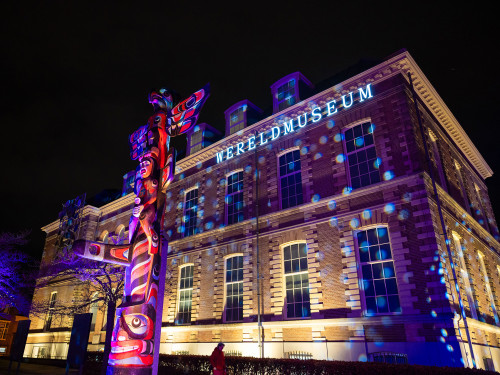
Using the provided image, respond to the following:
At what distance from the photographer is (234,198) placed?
21812mm

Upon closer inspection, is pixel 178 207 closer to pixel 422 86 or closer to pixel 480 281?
pixel 422 86

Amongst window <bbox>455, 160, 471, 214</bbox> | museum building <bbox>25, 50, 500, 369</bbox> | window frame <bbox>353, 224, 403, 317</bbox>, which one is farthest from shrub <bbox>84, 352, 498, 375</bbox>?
window <bbox>455, 160, 471, 214</bbox>

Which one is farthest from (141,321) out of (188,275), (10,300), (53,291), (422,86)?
(53,291)

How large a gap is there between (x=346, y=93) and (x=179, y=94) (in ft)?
31.3

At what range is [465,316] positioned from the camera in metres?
13.3

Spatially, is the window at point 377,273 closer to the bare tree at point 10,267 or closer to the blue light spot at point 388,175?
the blue light spot at point 388,175

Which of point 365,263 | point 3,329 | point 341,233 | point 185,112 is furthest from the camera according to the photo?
point 3,329

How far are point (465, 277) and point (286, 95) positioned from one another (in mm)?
12757

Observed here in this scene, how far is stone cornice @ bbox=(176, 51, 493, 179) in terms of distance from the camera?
1656cm

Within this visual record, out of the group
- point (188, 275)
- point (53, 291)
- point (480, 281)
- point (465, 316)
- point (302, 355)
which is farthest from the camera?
point (53, 291)

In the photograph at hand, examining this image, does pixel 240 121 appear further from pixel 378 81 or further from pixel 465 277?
pixel 465 277

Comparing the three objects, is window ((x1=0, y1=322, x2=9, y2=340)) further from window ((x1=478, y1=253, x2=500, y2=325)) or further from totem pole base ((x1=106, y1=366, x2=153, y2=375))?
window ((x1=478, y1=253, x2=500, y2=325))

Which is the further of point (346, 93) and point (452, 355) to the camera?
point (346, 93)

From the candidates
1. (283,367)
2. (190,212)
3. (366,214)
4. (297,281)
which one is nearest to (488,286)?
(366,214)
